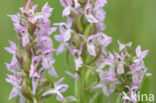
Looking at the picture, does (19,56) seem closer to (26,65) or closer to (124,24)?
(26,65)

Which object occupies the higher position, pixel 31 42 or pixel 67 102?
pixel 31 42

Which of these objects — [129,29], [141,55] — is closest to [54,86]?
[141,55]

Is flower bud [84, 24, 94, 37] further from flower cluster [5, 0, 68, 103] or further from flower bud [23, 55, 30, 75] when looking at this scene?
flower bud [23, 55, 30, 75]

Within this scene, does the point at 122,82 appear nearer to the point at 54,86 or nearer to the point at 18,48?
the point at 54,86

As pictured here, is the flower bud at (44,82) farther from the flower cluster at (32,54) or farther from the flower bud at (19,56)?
the flower bud at (19,56)

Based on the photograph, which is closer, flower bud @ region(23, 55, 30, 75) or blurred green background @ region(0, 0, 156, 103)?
flower bud @ region(23, 55, 30, 75)

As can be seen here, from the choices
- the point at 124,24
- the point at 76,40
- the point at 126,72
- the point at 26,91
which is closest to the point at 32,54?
the point at 26,91

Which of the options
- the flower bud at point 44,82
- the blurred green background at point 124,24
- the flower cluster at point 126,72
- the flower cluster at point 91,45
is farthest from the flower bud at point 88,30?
the blurred green background at point 124,24

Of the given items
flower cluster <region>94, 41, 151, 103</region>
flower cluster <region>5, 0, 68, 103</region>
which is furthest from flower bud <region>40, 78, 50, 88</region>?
flower cluster <region>94, 41, 151, 103</region>
